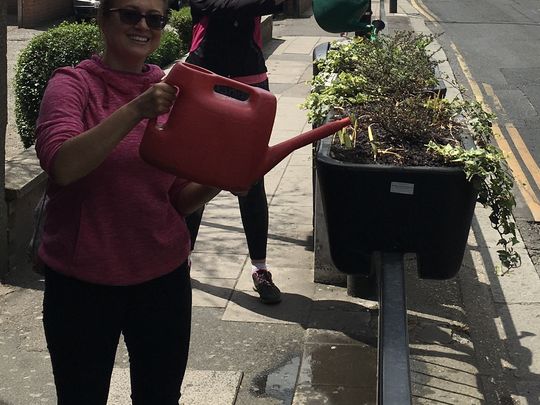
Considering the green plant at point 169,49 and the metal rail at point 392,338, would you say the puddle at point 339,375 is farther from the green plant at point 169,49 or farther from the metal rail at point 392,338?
the green plant at point 169,49

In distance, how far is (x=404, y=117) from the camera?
3787 millimetres

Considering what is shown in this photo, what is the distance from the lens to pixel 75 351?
2.53m

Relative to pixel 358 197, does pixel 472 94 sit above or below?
below

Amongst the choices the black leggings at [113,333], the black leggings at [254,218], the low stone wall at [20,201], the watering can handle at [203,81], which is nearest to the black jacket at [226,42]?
the black leggings at [254,218]

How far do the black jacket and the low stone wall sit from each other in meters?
1.13

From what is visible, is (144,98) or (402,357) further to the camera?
(402,357)

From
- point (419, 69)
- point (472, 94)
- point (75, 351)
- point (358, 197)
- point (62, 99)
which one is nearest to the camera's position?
point (62, 99)

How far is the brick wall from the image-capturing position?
59.5ft

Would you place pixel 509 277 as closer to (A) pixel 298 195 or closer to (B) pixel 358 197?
(A) pixel 298 195

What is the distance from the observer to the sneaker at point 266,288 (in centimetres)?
488

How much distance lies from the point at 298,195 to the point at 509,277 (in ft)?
5.73

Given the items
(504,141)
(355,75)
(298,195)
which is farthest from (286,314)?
(504,141)

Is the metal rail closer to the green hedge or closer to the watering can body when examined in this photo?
the watering can body

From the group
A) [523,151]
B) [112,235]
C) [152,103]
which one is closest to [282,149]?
[152,103]
